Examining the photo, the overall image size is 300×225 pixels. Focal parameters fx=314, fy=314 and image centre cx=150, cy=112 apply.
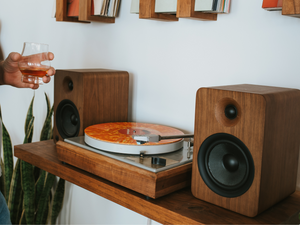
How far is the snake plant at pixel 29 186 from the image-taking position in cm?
161

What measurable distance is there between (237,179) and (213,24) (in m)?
0.61

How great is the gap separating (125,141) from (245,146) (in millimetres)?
370

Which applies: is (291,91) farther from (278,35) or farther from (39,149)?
(39,149)

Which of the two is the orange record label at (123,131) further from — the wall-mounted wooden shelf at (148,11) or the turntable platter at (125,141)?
the wall-mounted wooden shelf at (148,11)

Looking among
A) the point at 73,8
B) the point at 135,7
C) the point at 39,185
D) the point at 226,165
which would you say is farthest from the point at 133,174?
the point at 39,185

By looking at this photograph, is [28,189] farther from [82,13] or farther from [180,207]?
[180,207]

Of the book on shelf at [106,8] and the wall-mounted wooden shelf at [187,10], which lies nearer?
the wall-mounted wooden shelf at [187,10]

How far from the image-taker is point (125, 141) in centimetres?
95

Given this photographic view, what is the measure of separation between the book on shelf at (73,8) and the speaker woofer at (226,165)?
3.07 feet

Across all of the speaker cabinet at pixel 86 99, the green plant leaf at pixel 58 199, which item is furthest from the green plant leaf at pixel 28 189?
the speaker cabinet at pixel 86 99

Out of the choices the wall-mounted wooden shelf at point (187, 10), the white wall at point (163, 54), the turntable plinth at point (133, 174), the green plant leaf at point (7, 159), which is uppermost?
the wall-mounted wooden shelf at point (187, 10)

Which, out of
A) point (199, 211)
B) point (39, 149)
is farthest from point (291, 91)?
point (39, 149)

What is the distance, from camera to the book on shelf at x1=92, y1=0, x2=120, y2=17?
4.35ft

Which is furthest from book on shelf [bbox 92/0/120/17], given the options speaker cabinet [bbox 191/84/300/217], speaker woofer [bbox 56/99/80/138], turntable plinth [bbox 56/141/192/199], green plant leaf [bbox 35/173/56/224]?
green plant leaf [bbox 35/173/56/224]
